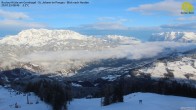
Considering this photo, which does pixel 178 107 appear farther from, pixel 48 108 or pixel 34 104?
pixel 34 104

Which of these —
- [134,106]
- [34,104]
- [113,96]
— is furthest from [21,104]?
[134,106]

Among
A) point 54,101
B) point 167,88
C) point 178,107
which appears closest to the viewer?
point 178,107

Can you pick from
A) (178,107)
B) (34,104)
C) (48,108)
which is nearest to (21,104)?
(34,104)

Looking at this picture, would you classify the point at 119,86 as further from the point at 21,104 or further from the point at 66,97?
the point at 21,104

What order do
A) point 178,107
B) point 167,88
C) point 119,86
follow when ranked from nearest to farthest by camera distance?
1. point 178,107
2. point 119,86
3. point 167,88

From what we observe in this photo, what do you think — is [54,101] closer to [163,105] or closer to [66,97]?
[66,97]

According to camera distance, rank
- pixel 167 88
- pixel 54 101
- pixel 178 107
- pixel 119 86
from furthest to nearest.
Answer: pixel 167 88 → pixel 119 86 → pixel 54 101 → pixel 178 107

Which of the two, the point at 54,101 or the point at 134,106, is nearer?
the point at 134,106

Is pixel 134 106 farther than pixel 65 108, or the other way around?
pixel 65 108

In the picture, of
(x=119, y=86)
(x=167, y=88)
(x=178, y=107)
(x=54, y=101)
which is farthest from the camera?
(x=167, y=88)
